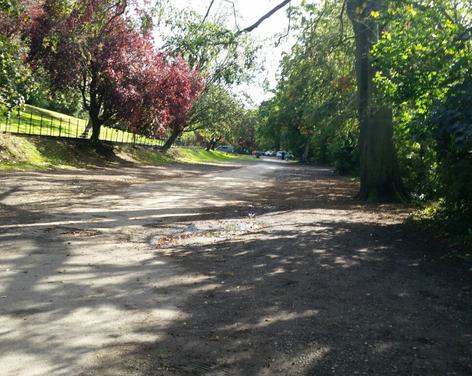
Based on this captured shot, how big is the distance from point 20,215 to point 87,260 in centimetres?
385

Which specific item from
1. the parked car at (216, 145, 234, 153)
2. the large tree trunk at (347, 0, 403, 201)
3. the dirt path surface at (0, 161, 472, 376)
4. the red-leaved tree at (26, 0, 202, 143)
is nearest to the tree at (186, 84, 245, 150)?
the red-leaved tree at (26, 0, 202, 143)

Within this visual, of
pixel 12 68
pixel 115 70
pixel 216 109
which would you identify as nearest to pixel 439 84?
pixel 12 68

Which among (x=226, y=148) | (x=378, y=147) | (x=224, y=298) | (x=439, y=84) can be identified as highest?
(x=439, y=84)

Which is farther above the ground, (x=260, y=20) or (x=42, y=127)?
(x=260, y=20)

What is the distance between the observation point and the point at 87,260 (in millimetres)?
6637

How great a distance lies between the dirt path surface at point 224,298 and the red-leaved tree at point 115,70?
13.7m

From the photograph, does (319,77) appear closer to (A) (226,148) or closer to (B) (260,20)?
(B) (260,20)

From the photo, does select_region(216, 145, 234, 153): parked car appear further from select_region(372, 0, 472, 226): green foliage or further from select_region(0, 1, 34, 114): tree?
select_region(372, 0, 472, 226): green foliage

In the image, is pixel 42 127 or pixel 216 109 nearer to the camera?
pixel 42 127

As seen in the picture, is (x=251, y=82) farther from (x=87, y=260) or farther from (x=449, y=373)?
(x=449, y=373)

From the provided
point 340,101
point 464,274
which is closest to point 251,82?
point 340,101

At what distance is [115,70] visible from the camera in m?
25.1

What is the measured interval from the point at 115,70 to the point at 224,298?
22242mm

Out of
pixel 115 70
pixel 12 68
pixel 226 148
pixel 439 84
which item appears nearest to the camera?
pixel 439 84
